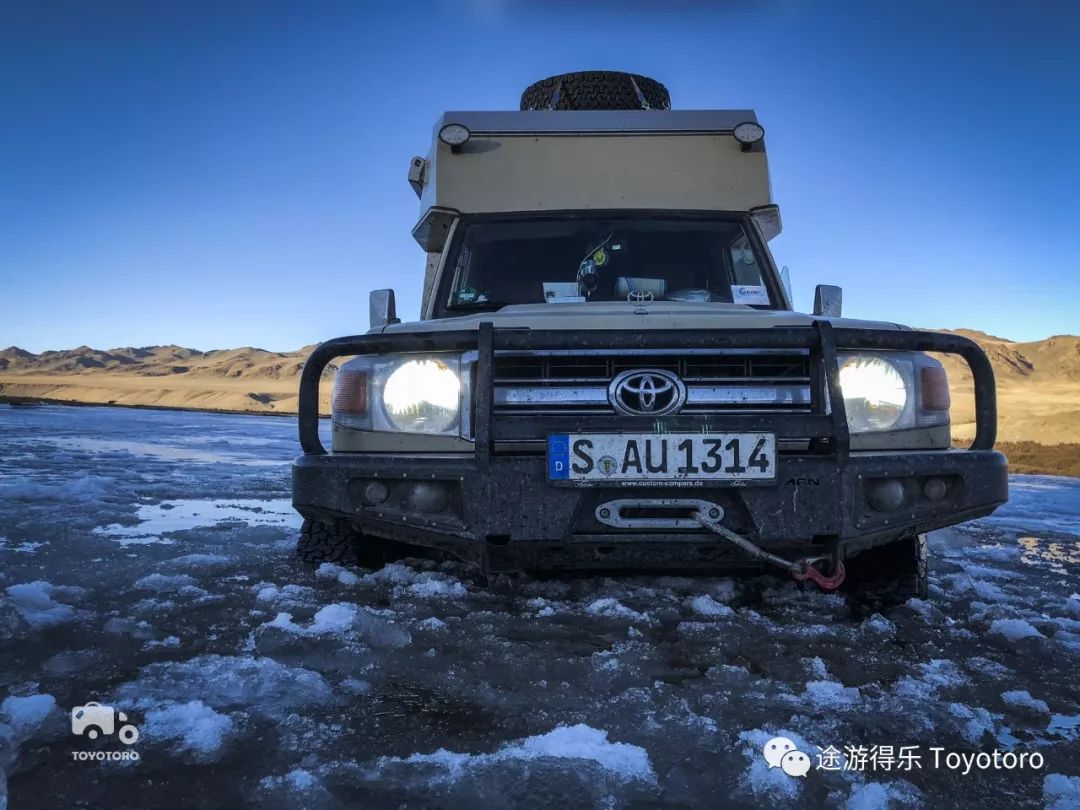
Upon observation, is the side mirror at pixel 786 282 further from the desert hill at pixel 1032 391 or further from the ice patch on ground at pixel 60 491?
the desert hill at pixel 1032 391

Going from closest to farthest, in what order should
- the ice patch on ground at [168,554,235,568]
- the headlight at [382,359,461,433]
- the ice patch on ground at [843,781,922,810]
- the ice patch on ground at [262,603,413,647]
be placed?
the ice patch on ground at [843,781,922,810] < the ice patch on ground at [262,603,413,647] < the headlight at [382,359,461,433] < the ice patch on ground at [168,554,235,568]

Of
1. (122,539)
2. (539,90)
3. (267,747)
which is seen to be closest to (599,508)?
(267,747)

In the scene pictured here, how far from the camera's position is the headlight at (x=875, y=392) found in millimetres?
2803

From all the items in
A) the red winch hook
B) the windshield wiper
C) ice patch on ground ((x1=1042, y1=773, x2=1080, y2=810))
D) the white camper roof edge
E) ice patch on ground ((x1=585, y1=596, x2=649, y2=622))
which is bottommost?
ice patch on ground ((x1=1042, y1=773, x2=1080, y2=810))

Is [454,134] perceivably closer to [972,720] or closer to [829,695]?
[829,695]

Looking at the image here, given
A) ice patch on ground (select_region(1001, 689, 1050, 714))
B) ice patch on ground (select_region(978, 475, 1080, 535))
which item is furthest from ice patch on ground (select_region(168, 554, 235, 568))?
ice patch on ground (select_region(978, 475, 1080, 535))

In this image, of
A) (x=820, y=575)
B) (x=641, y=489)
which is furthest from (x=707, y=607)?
(x=641, y=489)

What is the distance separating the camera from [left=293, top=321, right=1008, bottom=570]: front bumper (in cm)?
255

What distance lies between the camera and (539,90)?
17.9 feet

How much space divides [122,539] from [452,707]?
294cm

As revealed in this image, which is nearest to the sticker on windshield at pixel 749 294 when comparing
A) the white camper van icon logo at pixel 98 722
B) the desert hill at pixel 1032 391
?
the white camper van icon logo at pixel 98 722

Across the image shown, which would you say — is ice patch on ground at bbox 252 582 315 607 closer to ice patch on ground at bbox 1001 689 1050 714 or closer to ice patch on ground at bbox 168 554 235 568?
ice patch on ground at bbox 168 554 235 568

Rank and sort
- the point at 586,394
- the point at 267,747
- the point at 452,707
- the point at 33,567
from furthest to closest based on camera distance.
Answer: the point at 33,567, the point at 586,394, the point at 452,707, the point at 267,747

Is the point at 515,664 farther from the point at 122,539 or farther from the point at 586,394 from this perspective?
the point at 122,539
